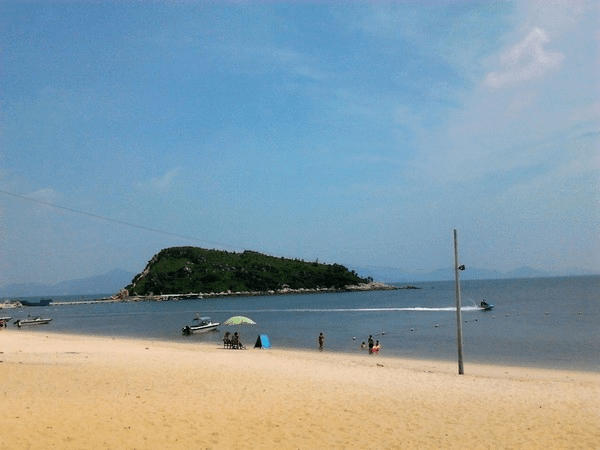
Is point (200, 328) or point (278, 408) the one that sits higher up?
point (278, 408)

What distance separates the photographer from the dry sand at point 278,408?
11.7 m

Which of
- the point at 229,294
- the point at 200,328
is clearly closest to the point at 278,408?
the point at 200,328

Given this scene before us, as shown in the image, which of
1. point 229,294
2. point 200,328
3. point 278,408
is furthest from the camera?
point 229,294

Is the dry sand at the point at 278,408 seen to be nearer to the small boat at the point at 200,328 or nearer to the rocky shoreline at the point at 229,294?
the small boat at the point at 200,328

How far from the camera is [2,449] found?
10.2 meters

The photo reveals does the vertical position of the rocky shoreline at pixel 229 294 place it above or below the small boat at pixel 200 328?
below

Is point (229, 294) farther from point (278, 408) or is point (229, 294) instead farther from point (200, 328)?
point (278, 408)

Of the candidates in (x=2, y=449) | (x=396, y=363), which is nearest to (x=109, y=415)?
(x=2, y=449)

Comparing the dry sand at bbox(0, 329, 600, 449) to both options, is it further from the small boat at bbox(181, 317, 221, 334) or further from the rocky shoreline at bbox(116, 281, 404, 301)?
the rocky shoreline at bbox(116, 281, 404, 301)

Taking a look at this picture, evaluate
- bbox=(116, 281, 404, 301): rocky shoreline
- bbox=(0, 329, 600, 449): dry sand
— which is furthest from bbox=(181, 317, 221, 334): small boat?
bbox=(116, 281, 404, 301): rocky shoreline

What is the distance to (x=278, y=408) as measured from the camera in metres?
14.8

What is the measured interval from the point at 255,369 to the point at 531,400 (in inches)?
454

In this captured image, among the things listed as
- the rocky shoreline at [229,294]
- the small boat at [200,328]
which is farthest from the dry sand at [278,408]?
the rocky shoreline at [229,294]

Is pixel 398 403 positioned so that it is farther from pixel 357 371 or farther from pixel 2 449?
pixel 2 449
